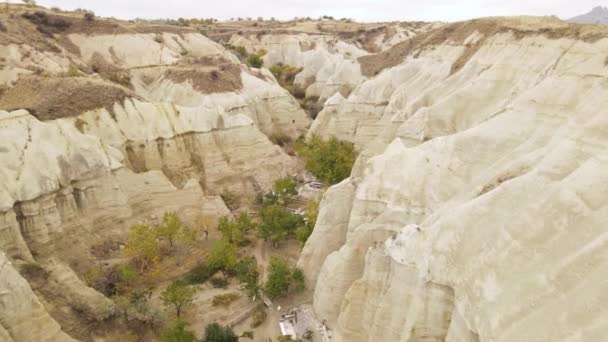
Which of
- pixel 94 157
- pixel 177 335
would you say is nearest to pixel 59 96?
pixel 94 157

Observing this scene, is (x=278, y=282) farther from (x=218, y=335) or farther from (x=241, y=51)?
(x=241, y=51)

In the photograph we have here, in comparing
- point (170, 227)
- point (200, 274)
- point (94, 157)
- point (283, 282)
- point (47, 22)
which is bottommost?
point (200, 274)

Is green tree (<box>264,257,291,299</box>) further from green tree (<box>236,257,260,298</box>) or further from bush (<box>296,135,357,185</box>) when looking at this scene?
bush (<box>296,135,357,185</box>)

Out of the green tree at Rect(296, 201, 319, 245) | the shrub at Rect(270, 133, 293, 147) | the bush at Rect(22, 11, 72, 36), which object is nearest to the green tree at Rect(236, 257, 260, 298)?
the green tree at Rect(296, 201, 319, 245)

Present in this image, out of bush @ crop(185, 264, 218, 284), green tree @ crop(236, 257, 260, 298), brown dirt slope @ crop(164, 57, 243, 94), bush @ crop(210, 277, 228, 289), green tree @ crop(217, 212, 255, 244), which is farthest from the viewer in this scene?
brown dirt slope @ crop(164, 57, 243, 94)

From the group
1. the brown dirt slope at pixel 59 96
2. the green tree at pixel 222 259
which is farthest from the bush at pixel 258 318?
the brown dirt slope at pixel 59 96

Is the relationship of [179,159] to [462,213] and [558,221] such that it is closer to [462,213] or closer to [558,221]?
[462,213]
